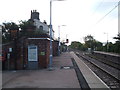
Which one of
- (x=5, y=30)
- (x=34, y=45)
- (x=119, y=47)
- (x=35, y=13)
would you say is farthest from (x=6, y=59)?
(x=35, y=13)

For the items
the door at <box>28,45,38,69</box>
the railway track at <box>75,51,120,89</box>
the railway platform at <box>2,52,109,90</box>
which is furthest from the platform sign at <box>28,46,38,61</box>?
the railway track at <box>75,51,120,89</box>

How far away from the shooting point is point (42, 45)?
70.4 feet

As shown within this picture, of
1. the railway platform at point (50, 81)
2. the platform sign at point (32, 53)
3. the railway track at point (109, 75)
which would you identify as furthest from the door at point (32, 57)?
the railway track at point (109, 75)

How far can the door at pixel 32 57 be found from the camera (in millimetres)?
21250

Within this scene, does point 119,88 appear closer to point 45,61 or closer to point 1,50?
point 45,61

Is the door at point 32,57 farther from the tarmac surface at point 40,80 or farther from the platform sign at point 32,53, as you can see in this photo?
the tarmac surface at point 40,80

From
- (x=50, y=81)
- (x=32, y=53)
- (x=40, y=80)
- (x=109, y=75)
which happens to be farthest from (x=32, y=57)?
(x=50, y=81)

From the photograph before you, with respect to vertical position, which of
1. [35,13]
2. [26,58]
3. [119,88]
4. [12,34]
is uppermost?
[35,13]

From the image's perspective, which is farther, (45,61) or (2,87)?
(45,61)

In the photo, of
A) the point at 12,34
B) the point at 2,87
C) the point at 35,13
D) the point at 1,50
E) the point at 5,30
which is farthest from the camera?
the point at 35,13

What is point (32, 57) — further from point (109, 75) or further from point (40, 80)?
point (40, 80)

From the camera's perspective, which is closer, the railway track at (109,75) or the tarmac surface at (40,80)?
the tarmac surface at (40,80)

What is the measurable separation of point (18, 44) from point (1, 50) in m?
1.61

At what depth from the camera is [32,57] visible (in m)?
21.4
